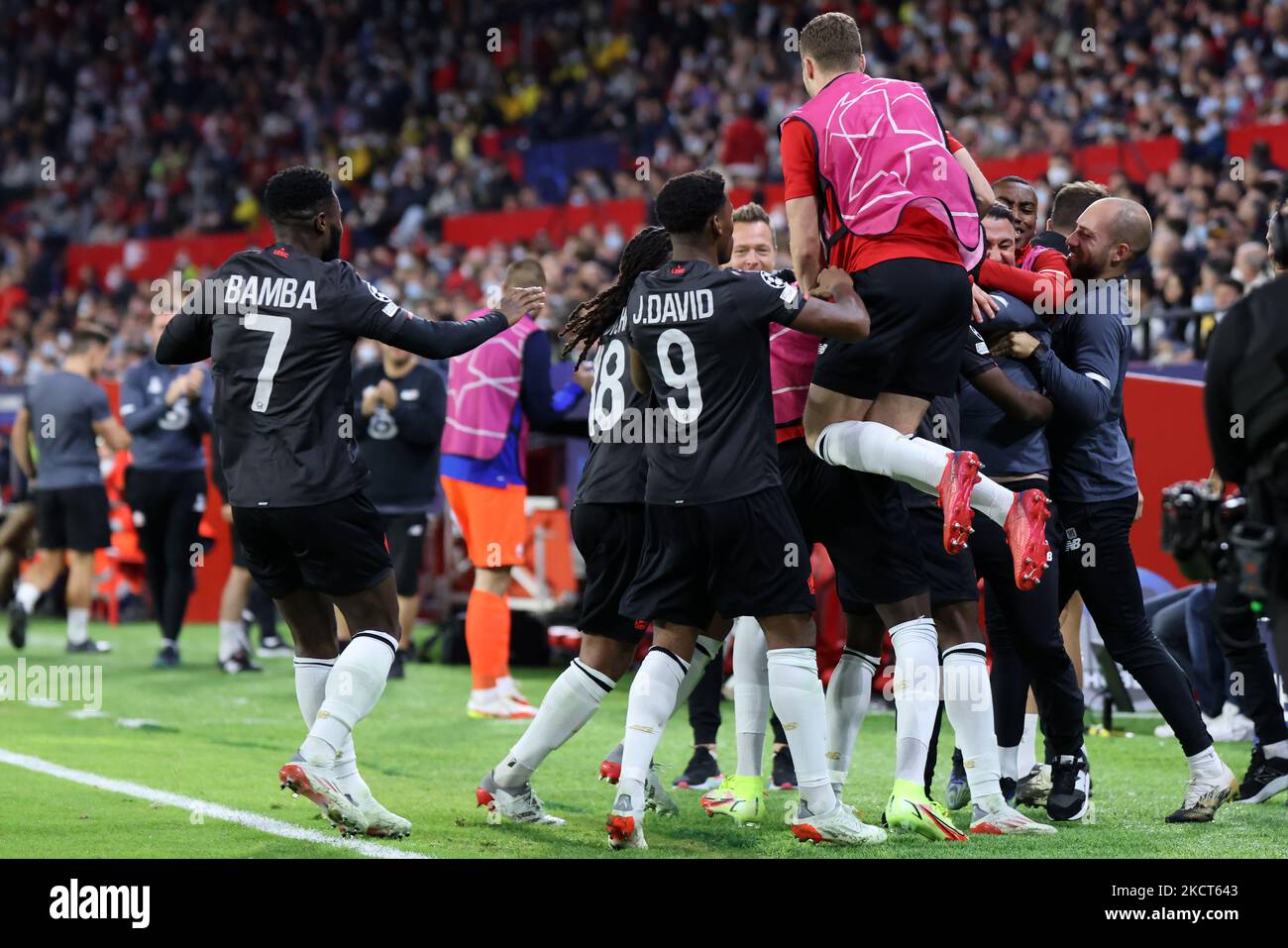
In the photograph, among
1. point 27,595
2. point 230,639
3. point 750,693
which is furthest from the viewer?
point 27,595

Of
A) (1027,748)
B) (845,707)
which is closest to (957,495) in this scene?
(845,707)

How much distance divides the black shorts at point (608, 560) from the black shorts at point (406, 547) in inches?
216

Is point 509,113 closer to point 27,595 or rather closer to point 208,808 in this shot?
point 27,595

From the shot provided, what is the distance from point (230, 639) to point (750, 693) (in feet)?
21.5

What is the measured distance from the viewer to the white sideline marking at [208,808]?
548 centimetres

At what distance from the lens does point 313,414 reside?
225 inches

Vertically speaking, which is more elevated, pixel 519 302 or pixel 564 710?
pixel 519 302

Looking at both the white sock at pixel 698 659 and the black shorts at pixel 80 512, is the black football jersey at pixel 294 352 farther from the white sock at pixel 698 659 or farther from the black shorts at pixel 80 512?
the black shorts at pixel 80 512

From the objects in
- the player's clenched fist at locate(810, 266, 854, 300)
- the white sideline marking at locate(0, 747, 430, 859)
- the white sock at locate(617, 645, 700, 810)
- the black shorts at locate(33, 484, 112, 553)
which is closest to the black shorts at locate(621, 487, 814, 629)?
the white sock at locate(617, 645, 700, 810)
